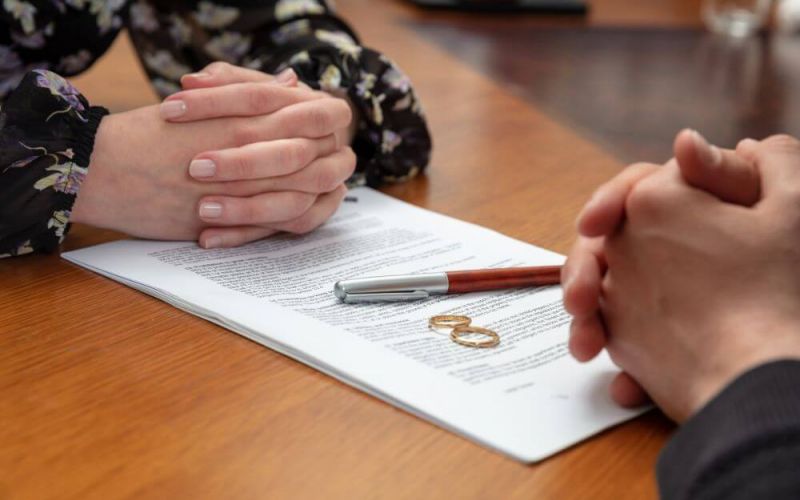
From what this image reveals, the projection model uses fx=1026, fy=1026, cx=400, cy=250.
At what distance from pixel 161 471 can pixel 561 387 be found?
21 cm

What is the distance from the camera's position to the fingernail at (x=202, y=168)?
748 mm

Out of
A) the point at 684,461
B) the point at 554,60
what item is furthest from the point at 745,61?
the point at 684,461

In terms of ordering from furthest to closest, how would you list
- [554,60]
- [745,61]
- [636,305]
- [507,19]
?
[507,19] < [745,61] < [554,60] < [636,305]

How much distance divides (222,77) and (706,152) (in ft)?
1.39

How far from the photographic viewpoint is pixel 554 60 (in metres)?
1.65

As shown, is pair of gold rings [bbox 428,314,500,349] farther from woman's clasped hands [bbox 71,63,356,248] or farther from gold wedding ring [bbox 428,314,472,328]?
woman's clasped hands [bbox 71,63,356,248]

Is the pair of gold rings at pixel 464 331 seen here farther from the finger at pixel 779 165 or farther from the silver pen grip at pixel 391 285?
the finger at pixel 779 165

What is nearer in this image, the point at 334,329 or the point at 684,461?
the point at 684,461

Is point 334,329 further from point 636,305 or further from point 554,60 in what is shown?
point 554,60

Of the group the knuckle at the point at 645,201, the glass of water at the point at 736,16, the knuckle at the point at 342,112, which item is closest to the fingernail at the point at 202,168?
the knuckle at the point at 342,112

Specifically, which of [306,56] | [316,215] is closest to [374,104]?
[306,56]

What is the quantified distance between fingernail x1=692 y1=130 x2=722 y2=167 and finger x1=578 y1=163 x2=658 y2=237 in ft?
0.11

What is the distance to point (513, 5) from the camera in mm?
2051

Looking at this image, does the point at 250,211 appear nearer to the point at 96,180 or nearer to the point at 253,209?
the point at 253,209
